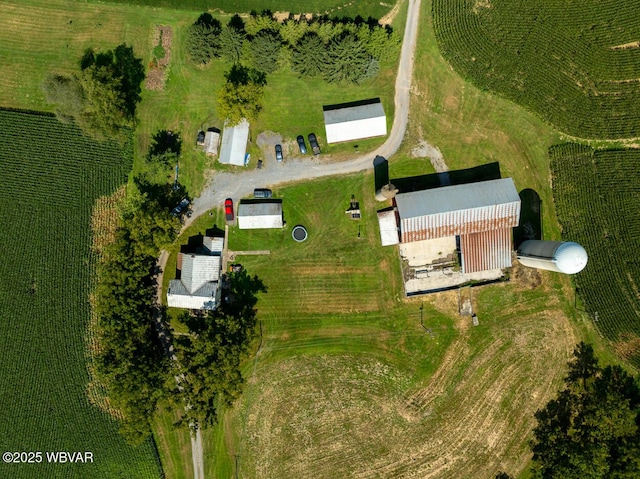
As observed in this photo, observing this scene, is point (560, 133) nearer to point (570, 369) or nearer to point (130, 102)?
point (570, 369)

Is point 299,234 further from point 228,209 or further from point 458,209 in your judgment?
point 458,209

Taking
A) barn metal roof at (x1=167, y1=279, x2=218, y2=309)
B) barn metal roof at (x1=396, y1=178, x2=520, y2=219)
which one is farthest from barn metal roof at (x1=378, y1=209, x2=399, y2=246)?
barn metal roof at (x1=167, y1=279, x2=218, y2=309)

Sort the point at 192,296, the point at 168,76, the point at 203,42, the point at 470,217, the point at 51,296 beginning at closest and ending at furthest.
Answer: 1. the point at 470,217
2. the point at 203,42
3. the point at 192,296
4. the point at 51,296
5. the point at 168,76

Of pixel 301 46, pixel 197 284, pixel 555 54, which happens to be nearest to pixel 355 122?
pixel 301 46

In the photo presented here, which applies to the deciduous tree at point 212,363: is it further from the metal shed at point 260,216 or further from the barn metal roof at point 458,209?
the barn metal roof at point 458,209

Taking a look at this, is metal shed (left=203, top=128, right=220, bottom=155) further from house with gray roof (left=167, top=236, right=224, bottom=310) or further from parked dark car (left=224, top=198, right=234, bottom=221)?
house with gray roof (left=167, top=236, right=224, bottom=310)

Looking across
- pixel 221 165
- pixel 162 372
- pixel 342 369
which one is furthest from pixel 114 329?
pixel 342 369

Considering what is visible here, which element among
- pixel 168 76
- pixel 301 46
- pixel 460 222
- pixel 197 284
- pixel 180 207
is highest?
pixel 301 46
